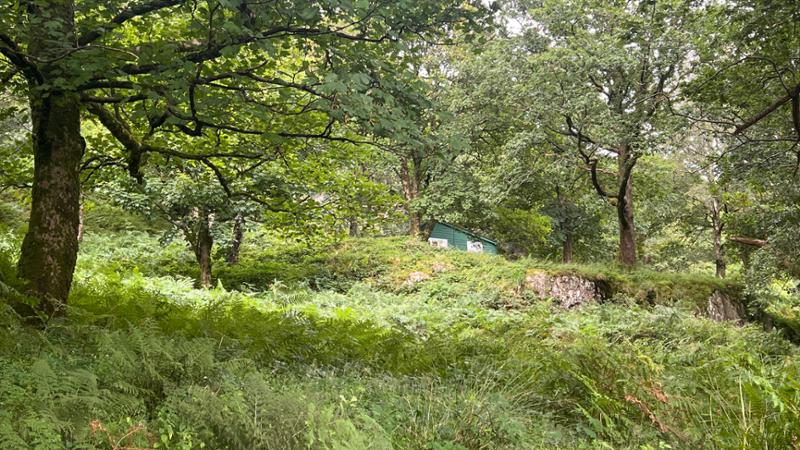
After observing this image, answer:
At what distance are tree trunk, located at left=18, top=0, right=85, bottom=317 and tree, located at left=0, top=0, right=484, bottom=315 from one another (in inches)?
0.4

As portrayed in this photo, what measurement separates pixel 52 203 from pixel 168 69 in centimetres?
228

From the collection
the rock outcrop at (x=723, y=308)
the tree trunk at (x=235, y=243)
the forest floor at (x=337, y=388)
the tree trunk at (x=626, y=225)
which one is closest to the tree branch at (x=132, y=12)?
the forest floor at (x=337, y=388)

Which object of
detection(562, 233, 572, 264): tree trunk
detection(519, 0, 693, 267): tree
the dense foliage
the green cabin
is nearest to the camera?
the dense foliage

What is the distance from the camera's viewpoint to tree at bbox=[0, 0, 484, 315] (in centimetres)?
457

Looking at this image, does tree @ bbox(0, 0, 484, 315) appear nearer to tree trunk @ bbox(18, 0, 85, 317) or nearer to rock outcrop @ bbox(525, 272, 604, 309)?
tree trunk @ bbox(18, 0, 85, 317)

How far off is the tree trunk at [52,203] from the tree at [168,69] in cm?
1

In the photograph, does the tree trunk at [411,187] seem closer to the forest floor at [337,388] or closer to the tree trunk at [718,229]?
the tree trunk at [718,229]

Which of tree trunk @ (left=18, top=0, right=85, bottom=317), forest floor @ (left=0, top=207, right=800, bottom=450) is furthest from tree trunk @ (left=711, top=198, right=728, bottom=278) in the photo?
tree trunk @ (left=18, top=0, right=85, bottom=317)

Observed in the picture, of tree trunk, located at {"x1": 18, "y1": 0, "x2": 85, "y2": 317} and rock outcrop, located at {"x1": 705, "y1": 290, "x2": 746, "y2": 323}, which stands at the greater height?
tree trunk, located at {"x1": 18, "y1": 0, "x2": 85, "y2": 317}

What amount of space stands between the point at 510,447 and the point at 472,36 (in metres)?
4.26

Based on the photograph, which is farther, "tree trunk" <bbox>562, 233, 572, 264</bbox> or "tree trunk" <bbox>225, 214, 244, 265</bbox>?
"tree trunk" <bbox>562, 233, 572, 264</bbox>

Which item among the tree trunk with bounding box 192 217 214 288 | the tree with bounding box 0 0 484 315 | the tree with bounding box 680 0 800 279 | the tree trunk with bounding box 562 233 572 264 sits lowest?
the tree trunk with bounding box 192 217 214 288

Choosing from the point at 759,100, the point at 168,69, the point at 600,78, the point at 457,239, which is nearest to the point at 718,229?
the point at 600,78

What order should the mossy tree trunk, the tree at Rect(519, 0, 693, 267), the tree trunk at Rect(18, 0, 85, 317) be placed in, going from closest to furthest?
the tree trunk at Rect(18, 0, 85, 317), the tree at Rect(519, 0, 693, 267), the mossy tree trunk
